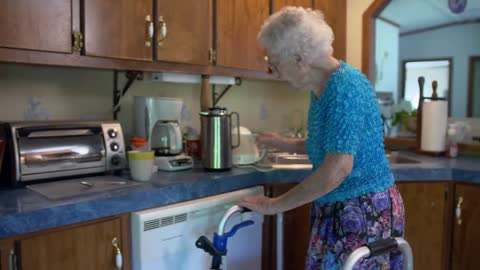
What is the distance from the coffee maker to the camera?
1898 millimetres

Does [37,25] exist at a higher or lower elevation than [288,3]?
lower

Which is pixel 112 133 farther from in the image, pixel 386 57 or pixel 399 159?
pixel 386 57

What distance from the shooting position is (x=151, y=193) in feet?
4.83

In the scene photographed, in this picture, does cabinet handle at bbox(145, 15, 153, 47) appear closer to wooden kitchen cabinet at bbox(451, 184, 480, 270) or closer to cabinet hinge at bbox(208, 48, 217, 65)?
cabinet hinge at bbox(208, 48, 217, 65)

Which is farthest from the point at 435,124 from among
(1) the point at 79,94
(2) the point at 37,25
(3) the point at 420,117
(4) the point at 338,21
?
(2) the point at 37,25

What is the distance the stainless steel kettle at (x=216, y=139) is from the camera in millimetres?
1796

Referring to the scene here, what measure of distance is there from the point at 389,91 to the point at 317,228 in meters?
1.95

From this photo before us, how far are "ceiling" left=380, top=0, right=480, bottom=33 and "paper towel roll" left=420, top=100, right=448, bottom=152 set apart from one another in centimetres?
68

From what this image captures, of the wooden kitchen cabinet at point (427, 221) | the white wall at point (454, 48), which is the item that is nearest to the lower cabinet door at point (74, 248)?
the wooden kitchen cabinet at point (427, 221)

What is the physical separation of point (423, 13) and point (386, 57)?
39 cm

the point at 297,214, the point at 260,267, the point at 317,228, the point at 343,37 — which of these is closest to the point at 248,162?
the point at 297,214

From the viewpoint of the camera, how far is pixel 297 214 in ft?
6.51

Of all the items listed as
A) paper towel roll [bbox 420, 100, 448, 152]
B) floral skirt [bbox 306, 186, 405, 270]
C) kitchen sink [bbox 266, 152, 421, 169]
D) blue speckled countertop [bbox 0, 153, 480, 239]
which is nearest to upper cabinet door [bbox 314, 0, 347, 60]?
paper towel roll [bbox 420, 100, 448, 152]

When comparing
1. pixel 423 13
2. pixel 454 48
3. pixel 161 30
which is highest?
pixel 423 13
